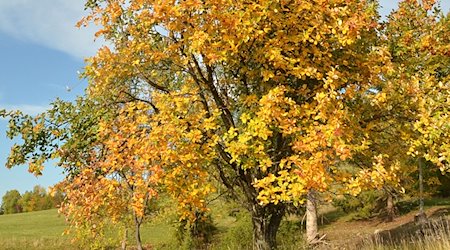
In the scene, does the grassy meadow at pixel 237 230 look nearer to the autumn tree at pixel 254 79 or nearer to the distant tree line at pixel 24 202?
the autumn tree at pixel 254 79

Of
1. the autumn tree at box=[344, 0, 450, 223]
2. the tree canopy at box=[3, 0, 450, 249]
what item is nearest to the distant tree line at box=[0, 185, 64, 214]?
the tree canopy at box=[3, 0, 450, 249]

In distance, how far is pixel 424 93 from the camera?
904cm

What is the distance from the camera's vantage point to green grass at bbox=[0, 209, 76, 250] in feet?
119

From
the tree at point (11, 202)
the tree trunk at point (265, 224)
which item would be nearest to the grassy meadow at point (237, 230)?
the tree trunk at point (265, 224)

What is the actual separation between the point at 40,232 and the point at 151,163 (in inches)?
1720

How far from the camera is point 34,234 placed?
44.3m

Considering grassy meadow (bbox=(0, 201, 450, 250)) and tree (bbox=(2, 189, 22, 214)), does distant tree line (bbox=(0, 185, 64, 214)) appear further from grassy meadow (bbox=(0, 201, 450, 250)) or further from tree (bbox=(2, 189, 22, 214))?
grassy meadow (bbox=(0, 201, 450, 250))

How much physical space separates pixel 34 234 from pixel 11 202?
84.4 meters

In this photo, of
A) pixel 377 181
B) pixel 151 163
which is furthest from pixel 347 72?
pixel 151 163

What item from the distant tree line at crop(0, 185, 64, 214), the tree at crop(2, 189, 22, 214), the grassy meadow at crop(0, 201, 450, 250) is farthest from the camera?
the tree at crop(2, 189, 22, 214)

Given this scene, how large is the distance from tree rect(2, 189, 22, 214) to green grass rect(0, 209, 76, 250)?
63873 mm

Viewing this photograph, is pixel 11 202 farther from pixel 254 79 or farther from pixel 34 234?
pixel 254 79

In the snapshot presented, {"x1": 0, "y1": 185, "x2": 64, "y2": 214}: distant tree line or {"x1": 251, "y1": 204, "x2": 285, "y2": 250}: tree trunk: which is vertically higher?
{"x1": 0, "y1": 185, "x2": 64, "y2": 214}: distant tree line

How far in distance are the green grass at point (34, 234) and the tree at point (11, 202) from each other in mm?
63873
